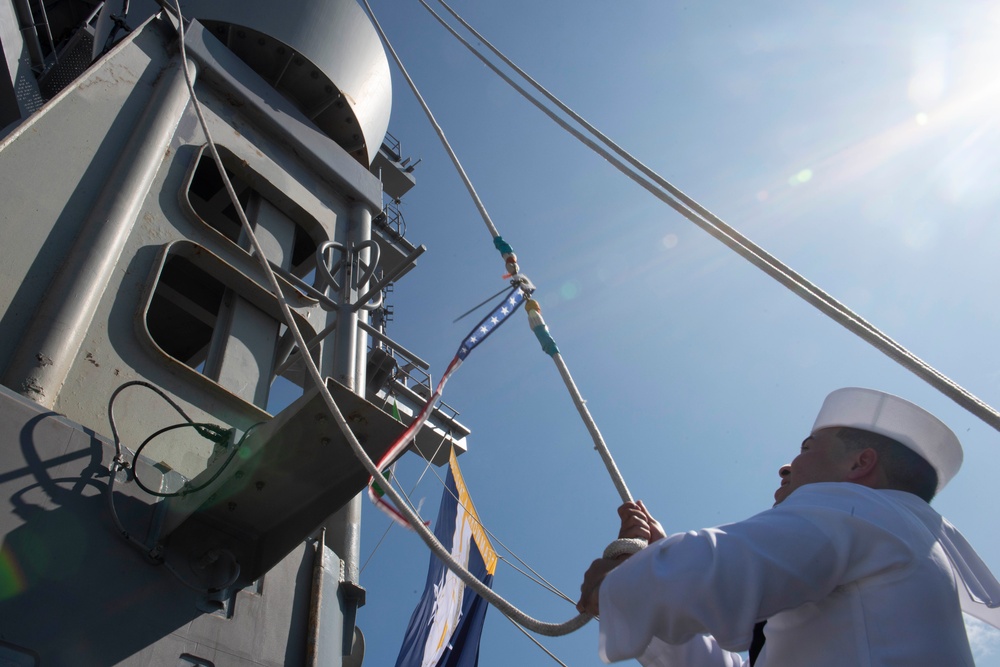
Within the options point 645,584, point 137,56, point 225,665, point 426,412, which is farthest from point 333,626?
point 137,56

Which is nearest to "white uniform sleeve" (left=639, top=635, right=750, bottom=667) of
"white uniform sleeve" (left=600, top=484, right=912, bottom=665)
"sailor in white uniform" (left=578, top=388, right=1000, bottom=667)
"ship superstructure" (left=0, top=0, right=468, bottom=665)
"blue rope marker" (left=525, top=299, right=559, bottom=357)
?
"sailor in white uniform" (left=578, top=388, right=1000, bottom=667)

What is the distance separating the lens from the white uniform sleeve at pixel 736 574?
1.25m

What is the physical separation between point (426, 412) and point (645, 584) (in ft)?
8.52

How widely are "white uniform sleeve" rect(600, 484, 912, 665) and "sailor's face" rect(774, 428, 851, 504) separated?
0.29m

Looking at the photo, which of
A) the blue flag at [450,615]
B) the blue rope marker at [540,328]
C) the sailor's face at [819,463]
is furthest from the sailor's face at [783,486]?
the blue flag at [450,615]

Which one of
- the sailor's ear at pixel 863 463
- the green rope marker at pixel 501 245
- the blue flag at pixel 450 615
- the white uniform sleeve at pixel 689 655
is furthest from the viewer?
the blue flag at pixel 450 615

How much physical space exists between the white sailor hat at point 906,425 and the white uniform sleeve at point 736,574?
409 millimetres

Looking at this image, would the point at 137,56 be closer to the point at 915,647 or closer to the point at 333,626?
the point at 333,626

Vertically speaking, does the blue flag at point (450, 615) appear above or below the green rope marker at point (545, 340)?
below

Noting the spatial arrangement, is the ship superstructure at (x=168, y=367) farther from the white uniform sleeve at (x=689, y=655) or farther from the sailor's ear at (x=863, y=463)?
the sailor's ear at (x=863, y=463)

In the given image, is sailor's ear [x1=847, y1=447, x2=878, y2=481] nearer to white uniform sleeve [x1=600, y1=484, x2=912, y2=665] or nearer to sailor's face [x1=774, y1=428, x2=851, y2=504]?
sailor's face [x1=774, y1=428, x2=851, y2=504]

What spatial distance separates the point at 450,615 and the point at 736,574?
601 cm

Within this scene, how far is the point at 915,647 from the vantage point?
1.24m

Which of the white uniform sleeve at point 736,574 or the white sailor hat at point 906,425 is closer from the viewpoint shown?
the white uniform sleeve at point 736,574
